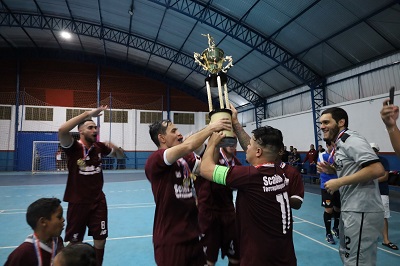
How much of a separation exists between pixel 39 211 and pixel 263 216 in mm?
1961

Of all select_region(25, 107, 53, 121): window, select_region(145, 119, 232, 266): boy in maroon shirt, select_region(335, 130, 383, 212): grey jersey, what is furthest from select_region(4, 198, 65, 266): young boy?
select_region(25, 107, 53, 121): window

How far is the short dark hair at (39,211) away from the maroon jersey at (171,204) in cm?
92

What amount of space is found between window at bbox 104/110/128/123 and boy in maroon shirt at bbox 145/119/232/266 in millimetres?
22329

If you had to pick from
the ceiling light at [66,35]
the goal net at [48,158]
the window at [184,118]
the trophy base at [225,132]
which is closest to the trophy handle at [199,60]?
the trophy base at [225,132]

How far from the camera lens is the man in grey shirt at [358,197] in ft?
8.31

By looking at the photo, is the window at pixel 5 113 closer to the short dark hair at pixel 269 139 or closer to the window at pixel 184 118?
the window at pixel 184 118

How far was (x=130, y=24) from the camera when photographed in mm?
18875

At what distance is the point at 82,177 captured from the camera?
3.92m

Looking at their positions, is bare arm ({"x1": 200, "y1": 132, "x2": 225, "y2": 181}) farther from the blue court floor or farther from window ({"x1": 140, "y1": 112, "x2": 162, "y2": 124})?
window ({"x1": 140, "y1": 112, "x2": 162, "y2": 124})

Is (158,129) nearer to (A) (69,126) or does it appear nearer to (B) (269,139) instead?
(B) (269,139)

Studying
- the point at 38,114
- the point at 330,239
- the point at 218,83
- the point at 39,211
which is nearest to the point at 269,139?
the point at 218,83

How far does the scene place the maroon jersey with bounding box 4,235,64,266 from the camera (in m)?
2.12

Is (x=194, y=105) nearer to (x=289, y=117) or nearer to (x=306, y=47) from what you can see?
(x=289, y=117)

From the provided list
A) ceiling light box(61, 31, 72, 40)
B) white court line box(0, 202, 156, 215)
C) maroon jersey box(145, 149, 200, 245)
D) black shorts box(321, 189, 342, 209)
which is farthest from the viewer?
ceiling light box(61, 31, 72, 40)
